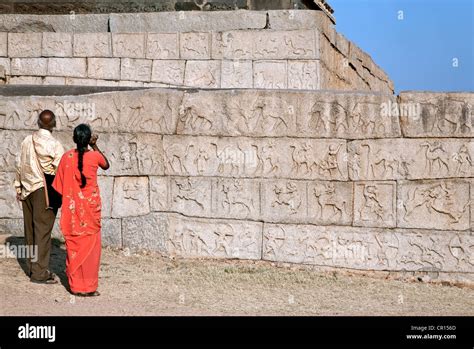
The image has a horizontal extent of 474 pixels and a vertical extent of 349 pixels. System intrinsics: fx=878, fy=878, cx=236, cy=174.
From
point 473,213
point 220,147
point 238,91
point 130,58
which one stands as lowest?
point 473,213

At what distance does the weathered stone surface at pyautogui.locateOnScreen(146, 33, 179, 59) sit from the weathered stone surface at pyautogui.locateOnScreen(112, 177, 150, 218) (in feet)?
13.5

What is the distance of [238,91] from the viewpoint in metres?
10.7

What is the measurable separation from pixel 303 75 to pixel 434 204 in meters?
4.34

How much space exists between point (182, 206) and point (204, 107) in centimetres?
125

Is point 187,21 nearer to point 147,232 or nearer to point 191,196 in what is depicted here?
point 191,196

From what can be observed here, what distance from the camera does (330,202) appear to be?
1046cm

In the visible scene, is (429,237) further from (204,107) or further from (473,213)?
(204,107)

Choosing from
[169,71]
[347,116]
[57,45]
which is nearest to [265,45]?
[169,71]

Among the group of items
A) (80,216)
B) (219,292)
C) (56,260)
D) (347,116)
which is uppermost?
(347,116)

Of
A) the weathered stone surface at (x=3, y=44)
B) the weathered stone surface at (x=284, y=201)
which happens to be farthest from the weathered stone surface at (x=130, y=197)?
the weathered stone surface at (x=3, y=44)

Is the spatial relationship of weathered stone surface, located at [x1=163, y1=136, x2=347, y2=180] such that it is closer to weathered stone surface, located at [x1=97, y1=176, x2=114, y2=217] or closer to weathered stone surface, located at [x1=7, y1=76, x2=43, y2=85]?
weathered stone surface, located at [x1=97, y1=176, x2=114, y2=217]

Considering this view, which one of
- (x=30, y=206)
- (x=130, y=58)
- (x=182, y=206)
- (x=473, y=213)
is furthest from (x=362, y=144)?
(x=130, y=58)

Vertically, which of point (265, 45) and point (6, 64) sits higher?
point (265, 45)

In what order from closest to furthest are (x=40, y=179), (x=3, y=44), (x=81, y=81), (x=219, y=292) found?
(x=40, y=179), (x=219, y=292), (x=81, y=81), (x=3, y=44)
